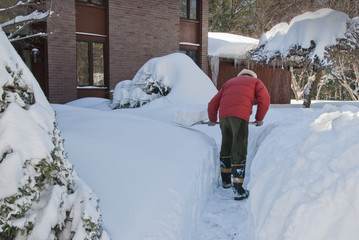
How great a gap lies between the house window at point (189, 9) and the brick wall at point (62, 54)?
16.5ft

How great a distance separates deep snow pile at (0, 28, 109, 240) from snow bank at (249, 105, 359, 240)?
1186 millimetres

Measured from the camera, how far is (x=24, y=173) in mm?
1500

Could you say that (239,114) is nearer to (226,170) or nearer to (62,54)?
(226,170)

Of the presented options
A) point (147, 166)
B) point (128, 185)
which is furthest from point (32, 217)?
point (147, 166)

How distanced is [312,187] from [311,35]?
9.78m

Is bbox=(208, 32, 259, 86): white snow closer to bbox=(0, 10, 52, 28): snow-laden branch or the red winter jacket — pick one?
bbox=(0, 10, 52, 28): snow-laden branch

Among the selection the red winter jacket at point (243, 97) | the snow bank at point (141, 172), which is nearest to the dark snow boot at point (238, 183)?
the snow bank at point (141, 172)

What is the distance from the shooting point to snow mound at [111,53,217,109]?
7.11 meters

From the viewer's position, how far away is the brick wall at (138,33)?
1106 cm

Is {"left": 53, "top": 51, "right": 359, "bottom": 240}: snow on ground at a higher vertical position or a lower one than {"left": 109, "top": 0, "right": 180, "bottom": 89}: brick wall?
lower

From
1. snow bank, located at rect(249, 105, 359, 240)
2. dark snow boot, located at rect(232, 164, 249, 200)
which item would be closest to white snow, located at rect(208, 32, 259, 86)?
dark snow boot, located at rect(232, 164, 249, 200)

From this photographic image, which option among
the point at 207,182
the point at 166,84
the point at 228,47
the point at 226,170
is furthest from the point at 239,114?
the point at 228,47

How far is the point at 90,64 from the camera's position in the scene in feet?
35.6

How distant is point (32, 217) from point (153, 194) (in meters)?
1.13
